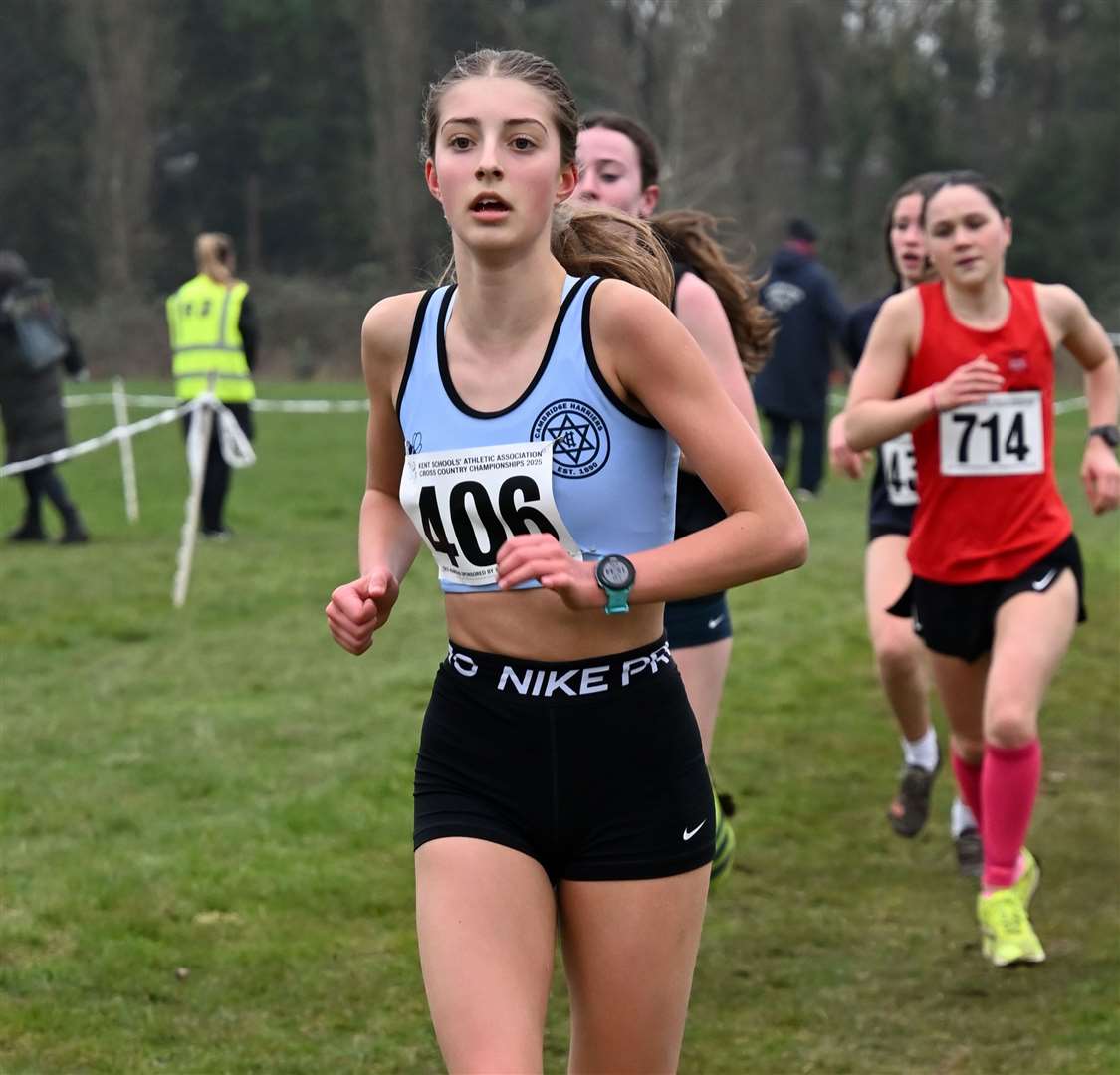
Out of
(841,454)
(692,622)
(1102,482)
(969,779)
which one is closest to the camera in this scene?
(692,622)

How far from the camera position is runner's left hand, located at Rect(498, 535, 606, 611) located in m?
2.62

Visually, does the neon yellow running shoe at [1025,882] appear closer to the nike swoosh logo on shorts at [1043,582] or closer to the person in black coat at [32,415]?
the nike swoosh logo on shorts at [1043,582]

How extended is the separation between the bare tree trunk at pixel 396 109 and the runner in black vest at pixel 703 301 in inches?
1439

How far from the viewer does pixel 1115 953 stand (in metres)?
5.42

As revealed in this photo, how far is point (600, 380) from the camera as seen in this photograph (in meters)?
2.89

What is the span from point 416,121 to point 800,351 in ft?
91.3

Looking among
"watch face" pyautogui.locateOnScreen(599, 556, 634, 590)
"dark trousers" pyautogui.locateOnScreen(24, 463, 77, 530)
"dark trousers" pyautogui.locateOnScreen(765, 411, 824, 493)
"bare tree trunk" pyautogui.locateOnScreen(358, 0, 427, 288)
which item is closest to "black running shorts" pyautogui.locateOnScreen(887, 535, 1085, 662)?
"watch face" pyautogui.locateOnScreen(599, 556, 634, 590)

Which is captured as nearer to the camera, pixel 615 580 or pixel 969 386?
pixel 615 580

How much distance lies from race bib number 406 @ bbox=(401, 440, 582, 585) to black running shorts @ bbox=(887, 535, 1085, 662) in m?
2.64

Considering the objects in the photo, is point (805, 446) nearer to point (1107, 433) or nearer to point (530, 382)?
point (1107, 433)

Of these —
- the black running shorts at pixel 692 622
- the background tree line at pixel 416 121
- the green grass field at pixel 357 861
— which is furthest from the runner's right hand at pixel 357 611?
the background tree line at pixel 416 121

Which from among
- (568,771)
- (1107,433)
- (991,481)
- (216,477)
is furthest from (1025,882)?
(216,477)

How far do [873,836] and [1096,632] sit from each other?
13.5 ft

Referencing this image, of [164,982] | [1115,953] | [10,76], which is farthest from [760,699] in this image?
[10,76]
